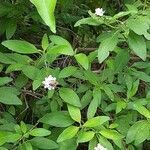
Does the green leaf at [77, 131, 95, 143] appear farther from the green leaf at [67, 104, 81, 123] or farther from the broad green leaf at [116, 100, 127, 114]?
the broad green leaf at [116, 100, 127, 114]

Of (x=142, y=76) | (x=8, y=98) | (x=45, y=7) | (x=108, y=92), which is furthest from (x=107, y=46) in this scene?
(x=45, y=7)

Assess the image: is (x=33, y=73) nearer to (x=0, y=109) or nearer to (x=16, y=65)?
(x=16, y=65)

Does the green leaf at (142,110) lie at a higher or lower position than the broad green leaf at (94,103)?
lower

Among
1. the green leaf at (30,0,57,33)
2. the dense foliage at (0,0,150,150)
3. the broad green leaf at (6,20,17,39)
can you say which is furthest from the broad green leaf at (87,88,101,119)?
the green leaf at (30,0,57,33)

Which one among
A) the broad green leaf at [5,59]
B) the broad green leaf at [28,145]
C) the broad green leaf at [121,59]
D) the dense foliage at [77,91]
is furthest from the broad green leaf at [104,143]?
the broad green leaf at [5,59]

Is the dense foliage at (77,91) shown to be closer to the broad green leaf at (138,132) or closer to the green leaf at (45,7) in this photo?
the broad green leaf at (138,132)

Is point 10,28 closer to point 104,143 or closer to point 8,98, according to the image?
point 8,98

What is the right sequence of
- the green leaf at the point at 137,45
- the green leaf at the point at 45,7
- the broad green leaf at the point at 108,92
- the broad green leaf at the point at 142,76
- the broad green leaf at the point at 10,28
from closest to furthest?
the green leaf at the point at 45,7 < the green leaf at the point at 137,45 < the broad green leaf at the point at 108,92 < the broad green leaf at the point at 142,76 < the broad green leaf at the point at 10,28

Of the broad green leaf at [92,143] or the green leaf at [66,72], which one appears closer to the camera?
the broad green leaf at [92,143]
